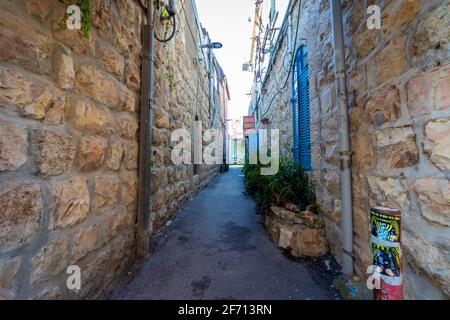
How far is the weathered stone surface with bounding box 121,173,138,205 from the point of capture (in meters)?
1.77

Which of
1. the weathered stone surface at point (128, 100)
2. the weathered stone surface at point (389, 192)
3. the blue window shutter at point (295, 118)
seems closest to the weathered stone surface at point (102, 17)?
the weathered stone surface at point (128, 100)

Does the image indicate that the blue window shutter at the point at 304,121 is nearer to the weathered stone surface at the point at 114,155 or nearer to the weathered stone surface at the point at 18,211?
the weathered stone surface at the point at 114,155

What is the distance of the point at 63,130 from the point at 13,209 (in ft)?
1.50

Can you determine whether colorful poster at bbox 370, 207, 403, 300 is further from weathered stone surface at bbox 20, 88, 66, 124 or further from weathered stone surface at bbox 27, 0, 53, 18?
weathered stone surface at bbox 27, 0, 53, 18

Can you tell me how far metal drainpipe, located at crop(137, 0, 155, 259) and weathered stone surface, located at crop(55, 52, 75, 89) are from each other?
2.72ft

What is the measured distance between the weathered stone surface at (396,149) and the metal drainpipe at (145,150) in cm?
188

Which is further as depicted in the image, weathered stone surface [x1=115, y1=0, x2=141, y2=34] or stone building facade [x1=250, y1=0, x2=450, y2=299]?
weathered stone surface [x1=115, y1=0, x2=141, y2=34]

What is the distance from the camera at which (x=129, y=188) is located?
186 cm

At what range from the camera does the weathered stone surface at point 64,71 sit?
112 cm

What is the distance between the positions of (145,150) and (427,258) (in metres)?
2.09

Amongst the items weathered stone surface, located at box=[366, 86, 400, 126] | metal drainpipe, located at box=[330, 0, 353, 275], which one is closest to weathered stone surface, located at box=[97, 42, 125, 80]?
metal drainpipe, located at box=[330, 0, 353, 275]

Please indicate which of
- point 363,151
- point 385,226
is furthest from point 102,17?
point 385,226
